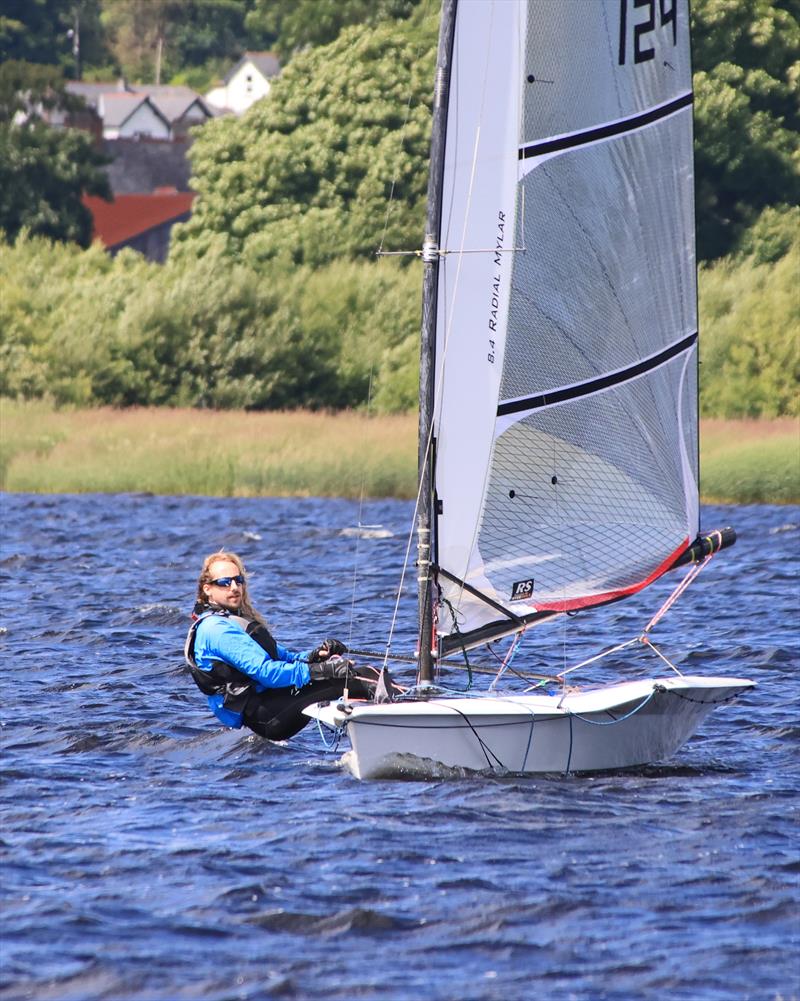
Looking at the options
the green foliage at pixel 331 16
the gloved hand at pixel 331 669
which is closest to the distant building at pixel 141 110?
the green foliage at pixel 331 16

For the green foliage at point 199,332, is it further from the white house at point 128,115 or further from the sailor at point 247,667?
the white house at point 128,115

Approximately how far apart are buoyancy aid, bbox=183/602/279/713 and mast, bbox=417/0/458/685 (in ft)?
3.62

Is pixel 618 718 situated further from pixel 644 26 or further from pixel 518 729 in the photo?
pixel 644 26

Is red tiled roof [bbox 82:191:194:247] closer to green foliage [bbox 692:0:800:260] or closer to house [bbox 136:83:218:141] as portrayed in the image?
house [bbox 136:83:218:141]

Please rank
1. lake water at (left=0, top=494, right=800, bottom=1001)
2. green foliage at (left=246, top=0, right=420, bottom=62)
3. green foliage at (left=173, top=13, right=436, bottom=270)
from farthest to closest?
green foliage at (left=246, top=0, right=420, bottom=62)
green foliage at (left=173, top=13, right=436, bottom=270)
lake water at (left=0, top=494, right=800, bottom=1001)

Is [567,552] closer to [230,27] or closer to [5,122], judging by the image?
[5,122]

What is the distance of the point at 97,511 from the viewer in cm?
3098

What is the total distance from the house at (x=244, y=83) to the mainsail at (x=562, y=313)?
399ft

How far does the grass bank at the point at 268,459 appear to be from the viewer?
31.9 m

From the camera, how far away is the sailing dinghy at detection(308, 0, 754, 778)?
10.9 m

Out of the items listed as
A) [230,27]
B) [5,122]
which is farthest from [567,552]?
[230,27]

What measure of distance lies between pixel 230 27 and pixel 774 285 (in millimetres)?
109033

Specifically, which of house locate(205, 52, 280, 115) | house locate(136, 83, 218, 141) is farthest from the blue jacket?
house locate(205, 52, 280, 115)

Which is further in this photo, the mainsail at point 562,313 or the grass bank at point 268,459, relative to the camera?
the grass bank at point 268,459
